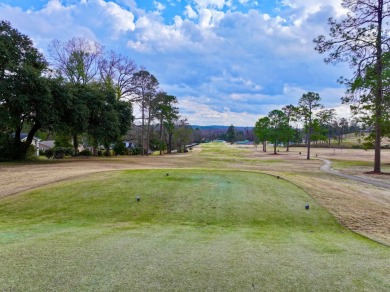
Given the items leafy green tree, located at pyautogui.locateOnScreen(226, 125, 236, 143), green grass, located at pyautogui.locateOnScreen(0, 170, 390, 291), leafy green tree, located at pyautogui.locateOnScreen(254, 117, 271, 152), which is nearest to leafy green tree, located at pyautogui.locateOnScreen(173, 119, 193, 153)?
leafy green tree, located at pyautogui.locateOnScreen(254, 117, 271, 152)

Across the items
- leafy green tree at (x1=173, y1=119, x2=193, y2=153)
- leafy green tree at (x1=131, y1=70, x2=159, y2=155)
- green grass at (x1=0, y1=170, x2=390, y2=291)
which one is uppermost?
leafy green tree at (x1=131, y1=70, x2=159, y2=155)

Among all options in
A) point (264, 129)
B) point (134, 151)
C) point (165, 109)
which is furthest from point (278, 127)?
point (134, 151)

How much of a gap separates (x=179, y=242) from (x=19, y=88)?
23561 millimetres

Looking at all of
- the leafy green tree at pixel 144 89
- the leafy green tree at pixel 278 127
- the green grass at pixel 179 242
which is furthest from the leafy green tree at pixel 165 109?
the green grass at pixel 179 242

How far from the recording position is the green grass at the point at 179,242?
10.7 ft

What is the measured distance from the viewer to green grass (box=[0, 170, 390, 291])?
3.28 m

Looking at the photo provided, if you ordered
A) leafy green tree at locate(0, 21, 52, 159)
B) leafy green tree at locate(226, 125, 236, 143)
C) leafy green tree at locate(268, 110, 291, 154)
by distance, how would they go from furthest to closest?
leafy green tree at locate(226, 125, 236, 143)
leafy green tree at locate(268, 110, 291, 154)
leafy green tree at locate(0, 21, 52, 159)

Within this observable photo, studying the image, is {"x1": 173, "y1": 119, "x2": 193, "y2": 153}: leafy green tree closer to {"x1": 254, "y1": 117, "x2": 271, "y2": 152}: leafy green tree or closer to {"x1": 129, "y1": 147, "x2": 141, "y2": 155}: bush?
{"x1": 129, "y1": 147, "x2": 141, "y2": 155}: bush

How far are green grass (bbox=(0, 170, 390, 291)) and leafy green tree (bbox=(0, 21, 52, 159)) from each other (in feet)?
46.7

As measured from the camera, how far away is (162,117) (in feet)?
165

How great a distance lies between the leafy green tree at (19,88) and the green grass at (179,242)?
14226mm

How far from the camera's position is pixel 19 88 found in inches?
905

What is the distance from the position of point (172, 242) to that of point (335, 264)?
9.21 ft

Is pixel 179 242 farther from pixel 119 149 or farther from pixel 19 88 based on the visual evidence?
pixel 119 149
